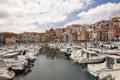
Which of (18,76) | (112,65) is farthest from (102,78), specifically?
(18,76)

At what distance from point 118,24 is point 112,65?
71153 mm

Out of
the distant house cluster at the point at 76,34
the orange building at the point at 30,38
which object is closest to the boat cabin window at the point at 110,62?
the distant house cluster at the point at 76,34

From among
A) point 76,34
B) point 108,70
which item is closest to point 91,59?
point 108,70

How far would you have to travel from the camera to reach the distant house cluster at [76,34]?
91062 millimetres

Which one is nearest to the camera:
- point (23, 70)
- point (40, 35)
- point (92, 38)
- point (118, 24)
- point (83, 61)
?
point (23, 70)

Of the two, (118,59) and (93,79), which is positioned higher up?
(118,59)

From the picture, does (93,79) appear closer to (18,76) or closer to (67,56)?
(18,76)

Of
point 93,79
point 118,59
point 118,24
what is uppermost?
point 118,24

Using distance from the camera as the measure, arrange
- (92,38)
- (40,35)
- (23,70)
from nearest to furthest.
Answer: (23,70) < (92,38) < (40,35)

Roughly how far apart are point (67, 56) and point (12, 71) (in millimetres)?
23031

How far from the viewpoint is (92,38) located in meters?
102

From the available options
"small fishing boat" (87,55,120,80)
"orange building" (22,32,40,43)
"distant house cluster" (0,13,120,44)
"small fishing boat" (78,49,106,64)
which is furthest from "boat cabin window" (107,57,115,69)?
"orange building" (22,32,40,43)

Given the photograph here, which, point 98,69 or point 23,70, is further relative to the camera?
point 23,70

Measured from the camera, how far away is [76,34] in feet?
418
